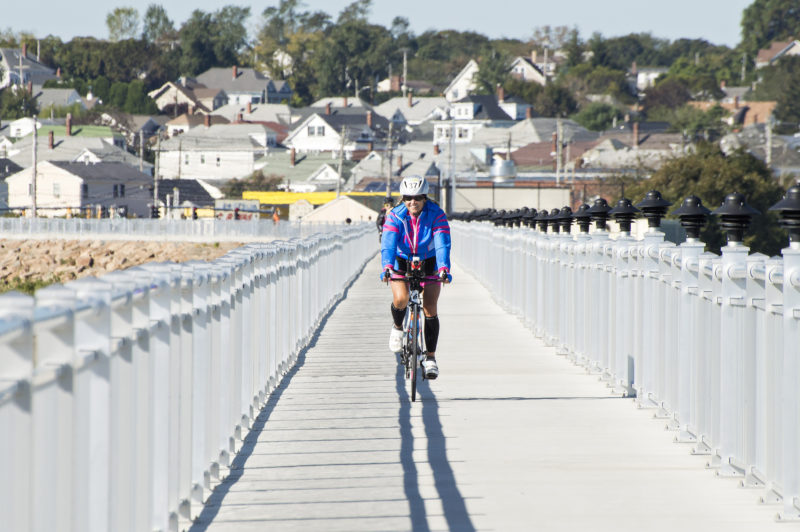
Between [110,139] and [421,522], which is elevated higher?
[110,139]

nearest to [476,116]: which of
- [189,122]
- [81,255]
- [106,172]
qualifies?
[189,122]

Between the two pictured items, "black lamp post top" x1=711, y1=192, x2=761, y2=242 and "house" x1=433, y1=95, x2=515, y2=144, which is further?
"house" x1=433, y1=95, x2=515, y2=144

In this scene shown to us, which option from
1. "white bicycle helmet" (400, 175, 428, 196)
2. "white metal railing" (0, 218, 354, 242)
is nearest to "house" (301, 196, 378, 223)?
"white metal railing" (0, 218, 354, 242)

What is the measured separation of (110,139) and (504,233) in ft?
434

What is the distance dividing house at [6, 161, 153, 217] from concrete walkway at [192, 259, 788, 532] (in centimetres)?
10681

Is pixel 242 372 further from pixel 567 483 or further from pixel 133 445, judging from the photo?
pixel 133 445

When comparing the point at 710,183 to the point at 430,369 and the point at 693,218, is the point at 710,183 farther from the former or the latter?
the point at 693,218

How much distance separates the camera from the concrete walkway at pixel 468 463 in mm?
7488

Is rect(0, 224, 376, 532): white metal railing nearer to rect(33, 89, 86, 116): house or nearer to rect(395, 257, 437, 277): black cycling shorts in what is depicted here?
rect(395, 257, 437, 277): black cycling shorts

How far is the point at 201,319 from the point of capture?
7.85 metres

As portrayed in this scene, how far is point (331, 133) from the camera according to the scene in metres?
174

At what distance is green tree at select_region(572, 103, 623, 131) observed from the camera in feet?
637

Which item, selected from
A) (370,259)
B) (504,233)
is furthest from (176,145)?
(504,233)

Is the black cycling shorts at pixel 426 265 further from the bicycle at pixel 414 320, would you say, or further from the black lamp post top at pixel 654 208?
the black lamp post top at pixel 654 208
